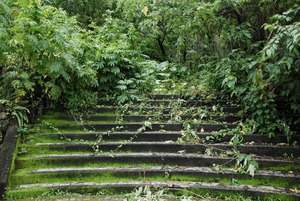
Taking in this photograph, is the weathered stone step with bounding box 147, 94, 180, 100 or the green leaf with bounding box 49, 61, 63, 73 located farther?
the weathered stone step with bounding box 147, 94, 180, 100

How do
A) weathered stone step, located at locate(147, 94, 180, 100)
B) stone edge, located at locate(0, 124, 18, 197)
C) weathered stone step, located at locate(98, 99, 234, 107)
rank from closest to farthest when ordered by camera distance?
stone edge, located at locate(0, 124, 18, 197) → weathered stone step, located at locate(98, 99, 234, 107) → weathered stone step, located at locate(147, 94, 180, 100)

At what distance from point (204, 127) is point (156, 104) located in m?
1.38

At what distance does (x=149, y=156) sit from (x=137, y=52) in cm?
406

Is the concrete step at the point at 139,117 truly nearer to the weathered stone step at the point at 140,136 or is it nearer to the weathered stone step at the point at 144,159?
the weathered stone step at the point at 140,136

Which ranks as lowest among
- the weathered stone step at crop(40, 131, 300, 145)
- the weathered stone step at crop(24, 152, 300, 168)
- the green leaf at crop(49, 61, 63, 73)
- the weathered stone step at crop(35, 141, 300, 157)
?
the weathered stone step at crop(24, 152, 300, 168)

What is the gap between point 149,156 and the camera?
3.75 m

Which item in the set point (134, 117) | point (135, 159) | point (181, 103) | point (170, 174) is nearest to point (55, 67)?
point (134, 117)

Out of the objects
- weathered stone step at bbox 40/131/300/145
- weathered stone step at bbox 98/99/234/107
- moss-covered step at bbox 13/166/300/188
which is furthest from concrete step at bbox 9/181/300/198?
weathered stone step at bbox 98/99/234/107

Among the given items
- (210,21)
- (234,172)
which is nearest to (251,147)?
(234,172)

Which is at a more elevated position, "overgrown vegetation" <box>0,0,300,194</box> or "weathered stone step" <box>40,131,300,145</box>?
"overgrown vegetation" <box>0,0,300,194</box>

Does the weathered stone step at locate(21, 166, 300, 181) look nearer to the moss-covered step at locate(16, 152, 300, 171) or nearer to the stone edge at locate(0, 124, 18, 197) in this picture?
the moss-covered step at locate(16, 152, 300, 171)

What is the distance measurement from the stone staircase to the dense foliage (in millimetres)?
506

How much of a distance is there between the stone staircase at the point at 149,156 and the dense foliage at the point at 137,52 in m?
0.51

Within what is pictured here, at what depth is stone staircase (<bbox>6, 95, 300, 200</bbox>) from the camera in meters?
3.25
